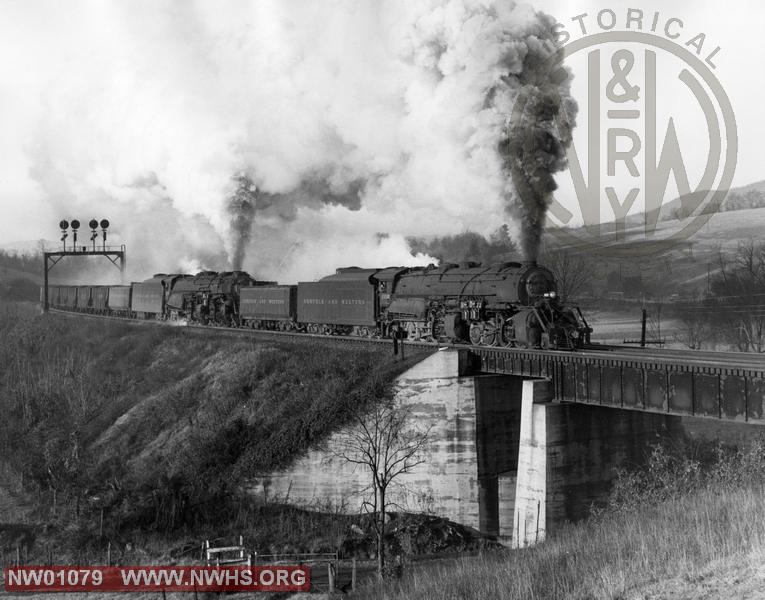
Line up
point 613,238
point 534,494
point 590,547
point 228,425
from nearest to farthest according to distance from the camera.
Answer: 1. point 590,547
2. point 534,494
3. point 228,425
4. point 613,238

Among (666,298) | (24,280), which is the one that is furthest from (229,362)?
(24,280)

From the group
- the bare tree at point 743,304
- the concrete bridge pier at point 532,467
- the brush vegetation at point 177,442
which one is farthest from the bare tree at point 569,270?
the concrete bridge pier at point 532,467

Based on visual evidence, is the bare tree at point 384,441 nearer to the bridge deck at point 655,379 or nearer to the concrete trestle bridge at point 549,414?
the concrete trestle bridge at point 549,414

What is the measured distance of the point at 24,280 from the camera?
356 feet

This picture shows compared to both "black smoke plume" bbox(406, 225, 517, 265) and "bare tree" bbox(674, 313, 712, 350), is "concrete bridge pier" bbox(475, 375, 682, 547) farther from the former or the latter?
"black smoke plume" bbox(406, 225, 517, 265)

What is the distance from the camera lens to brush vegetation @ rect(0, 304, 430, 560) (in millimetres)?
21062

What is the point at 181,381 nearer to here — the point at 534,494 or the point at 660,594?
the point at 534,494

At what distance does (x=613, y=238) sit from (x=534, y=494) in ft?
237

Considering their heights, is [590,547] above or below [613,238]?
below

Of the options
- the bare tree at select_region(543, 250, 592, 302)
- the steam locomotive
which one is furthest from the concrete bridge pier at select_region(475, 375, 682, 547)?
the bare tree at select_region(543, 250, 592, 302)

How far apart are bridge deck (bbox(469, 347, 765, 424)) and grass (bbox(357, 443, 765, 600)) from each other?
1.53 metres

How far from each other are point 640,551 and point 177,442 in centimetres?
1879

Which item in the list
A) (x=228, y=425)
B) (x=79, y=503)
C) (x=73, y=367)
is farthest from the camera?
(x=73, y=367)

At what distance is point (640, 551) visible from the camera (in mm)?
10078
